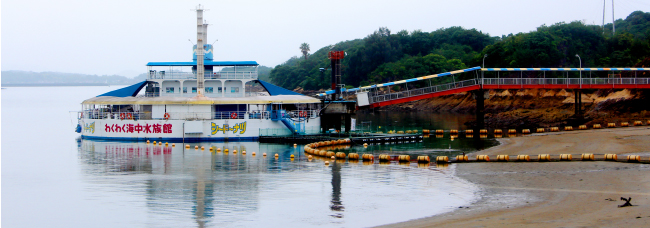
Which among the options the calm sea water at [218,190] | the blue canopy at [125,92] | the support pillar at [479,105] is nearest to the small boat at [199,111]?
the blue canopy at [125,92]

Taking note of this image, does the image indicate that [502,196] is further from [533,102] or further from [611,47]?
[611,47]

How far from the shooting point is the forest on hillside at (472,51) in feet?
355

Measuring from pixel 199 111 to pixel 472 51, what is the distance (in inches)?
4065

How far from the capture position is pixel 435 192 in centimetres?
3100

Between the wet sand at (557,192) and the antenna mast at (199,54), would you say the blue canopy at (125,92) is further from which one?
the wet sand at (557,192)

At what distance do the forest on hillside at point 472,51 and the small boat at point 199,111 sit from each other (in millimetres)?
55698

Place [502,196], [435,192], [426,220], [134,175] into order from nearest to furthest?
[426,220]
[502,196]
[435,192]
[134,175]

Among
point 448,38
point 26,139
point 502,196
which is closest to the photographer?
point 502,196

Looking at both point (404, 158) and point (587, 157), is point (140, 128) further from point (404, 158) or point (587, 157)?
point (587, 157)

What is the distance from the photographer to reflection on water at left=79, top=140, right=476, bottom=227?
26.5m

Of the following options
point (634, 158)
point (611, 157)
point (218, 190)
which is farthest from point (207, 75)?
point (634, 158)

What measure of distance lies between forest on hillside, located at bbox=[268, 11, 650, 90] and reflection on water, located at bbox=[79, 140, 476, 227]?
236 ft

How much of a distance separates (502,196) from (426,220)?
19.8ft

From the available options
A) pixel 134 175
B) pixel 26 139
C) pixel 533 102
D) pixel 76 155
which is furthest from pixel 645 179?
pixel 533 102
